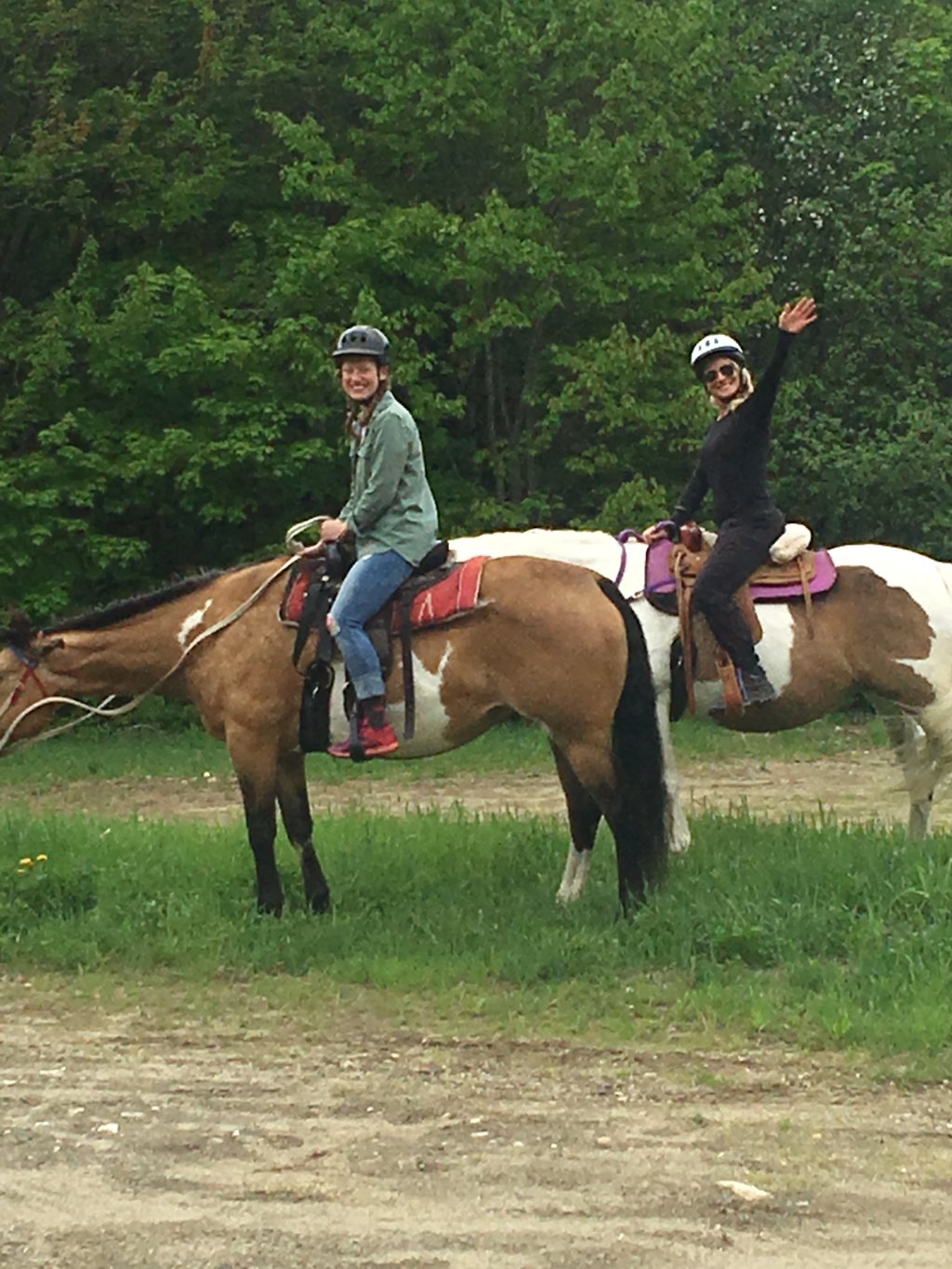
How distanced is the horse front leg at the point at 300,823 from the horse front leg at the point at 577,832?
1.17 meters

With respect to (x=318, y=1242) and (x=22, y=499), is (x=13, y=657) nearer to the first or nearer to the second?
(x=318, y=1242)

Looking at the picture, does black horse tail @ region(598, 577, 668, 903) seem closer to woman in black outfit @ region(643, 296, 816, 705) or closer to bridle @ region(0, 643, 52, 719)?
woman in black outfit @ region(643, 296, 816, 705)

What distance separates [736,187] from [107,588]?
9.11m

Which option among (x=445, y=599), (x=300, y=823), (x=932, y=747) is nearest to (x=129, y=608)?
(x=300, y=823)

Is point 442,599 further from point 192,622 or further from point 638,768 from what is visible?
point 192,622

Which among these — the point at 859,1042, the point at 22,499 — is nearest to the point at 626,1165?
the point at 859,1042

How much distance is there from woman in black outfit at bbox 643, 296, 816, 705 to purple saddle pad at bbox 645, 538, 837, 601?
0.18 meters

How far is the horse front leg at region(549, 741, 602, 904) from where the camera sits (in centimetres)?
857

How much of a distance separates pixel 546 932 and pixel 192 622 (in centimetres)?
248

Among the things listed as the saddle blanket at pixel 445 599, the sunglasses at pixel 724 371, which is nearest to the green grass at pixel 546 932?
the saddle blanket at pixel 445 599

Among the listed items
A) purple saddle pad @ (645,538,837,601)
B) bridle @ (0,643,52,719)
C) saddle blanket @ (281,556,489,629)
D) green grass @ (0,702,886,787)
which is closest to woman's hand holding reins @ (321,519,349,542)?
saddle blanket @ (281,556,489,629)

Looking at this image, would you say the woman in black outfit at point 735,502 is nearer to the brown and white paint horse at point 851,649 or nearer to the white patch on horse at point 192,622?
the brown and white paint horse at point 851,649

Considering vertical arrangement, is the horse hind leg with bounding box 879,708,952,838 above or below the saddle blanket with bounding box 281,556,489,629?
below

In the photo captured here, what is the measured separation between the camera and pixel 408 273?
20.7 metres
